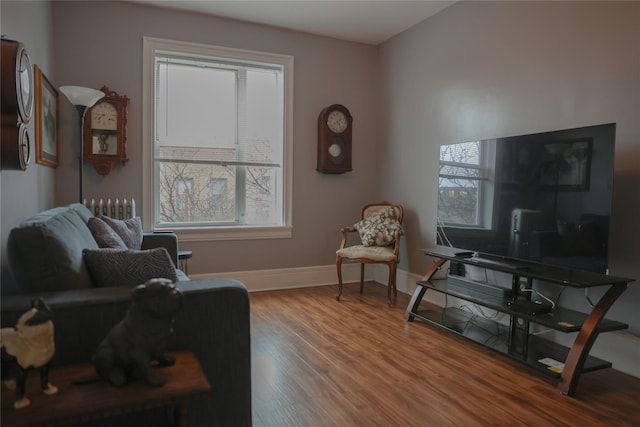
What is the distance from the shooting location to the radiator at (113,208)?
3.45m

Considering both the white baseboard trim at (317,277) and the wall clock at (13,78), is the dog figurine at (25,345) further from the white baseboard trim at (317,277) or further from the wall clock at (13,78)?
the white baseboard trim at (317,277)

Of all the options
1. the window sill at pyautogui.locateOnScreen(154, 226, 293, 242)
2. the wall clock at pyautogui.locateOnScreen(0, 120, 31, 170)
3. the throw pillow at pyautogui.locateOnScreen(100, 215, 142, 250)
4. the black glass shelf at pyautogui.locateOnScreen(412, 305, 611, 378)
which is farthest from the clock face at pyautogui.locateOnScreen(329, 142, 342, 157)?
the wall clock at pyautogui.locateOnScreen(0, 120, 31, 170)

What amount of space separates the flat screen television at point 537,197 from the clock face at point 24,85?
8.90 feet

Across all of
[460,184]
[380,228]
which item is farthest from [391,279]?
[460,184]

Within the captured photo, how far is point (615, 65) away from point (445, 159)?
125 centimetres

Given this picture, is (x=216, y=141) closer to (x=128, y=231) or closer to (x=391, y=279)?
(x=128, y=231)

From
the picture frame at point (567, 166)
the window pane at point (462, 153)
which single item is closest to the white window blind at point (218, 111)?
the window pane at point (462, 153)

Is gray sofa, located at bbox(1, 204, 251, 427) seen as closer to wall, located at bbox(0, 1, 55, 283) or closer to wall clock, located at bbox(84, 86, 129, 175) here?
wall, located at bbox(0, 1, 55, 283)

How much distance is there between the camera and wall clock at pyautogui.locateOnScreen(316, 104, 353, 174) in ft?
14.3

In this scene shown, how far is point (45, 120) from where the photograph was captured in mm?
2885

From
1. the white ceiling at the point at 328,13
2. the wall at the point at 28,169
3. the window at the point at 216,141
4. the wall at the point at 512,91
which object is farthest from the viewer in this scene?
the window at the point at 216,141

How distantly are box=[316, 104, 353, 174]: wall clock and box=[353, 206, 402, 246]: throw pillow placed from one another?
0.69 meters

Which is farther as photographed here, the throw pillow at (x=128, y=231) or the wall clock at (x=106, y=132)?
the wall clock at (x=106, y=132)

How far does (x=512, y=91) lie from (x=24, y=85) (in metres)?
3.07
